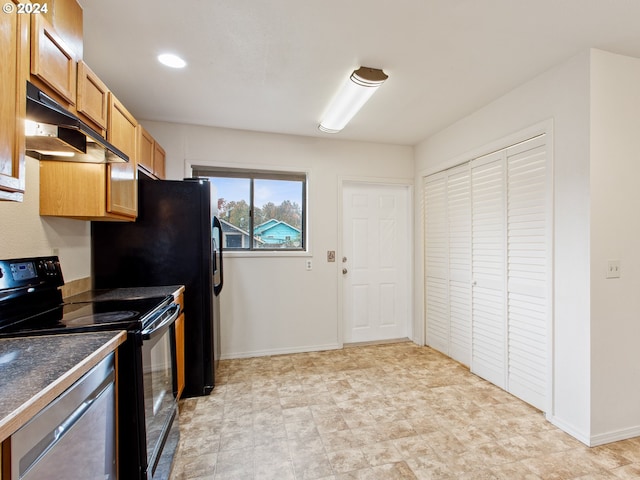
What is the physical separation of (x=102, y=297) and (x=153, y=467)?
1130mm

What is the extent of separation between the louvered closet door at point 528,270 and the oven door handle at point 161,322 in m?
2.57

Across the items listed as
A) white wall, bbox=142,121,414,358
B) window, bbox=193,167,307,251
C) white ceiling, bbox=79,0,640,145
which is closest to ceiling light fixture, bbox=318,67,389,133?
white ceiling, bbox=79,0,640,145

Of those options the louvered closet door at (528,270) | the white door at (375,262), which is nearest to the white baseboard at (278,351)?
the white door at (375,262)

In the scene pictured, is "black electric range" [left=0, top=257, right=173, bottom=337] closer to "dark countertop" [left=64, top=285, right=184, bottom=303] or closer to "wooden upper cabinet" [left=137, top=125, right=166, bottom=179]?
"dark countertop" [left=64, top=285, right=184, bottom=303]

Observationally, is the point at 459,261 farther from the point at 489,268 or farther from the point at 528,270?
the point at 528,270

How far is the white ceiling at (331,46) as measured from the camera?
1.66 metres

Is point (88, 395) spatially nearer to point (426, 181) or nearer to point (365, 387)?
point (365, 387)

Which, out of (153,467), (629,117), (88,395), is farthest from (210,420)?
(629,117)

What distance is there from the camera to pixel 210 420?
2.24 m

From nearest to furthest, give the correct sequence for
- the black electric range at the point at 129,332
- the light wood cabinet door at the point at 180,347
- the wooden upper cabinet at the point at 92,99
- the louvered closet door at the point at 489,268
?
the black electric range at the point at 129,332
the wooden upper cabinet at the point at 92,99
the light wood cabinet door at the point at 180,347
the louvered closet door at the point at 489,268

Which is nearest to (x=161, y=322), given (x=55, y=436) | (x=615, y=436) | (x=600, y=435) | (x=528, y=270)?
(x=55, y=436)

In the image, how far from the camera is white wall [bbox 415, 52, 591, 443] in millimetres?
1985

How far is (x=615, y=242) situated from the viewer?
200cm

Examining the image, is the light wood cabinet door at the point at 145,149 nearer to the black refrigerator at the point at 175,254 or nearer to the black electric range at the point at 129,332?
the black refrigerator at the point at 175,254
